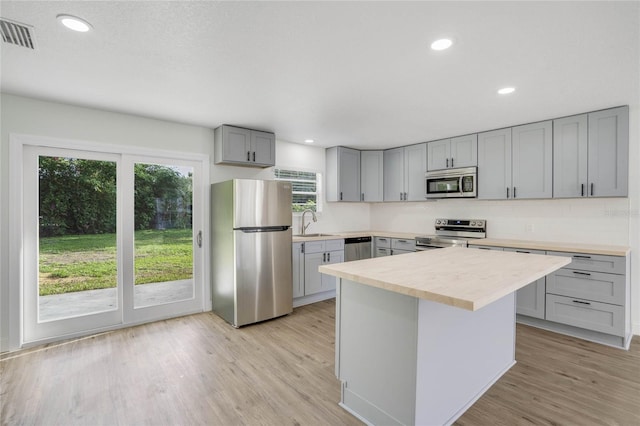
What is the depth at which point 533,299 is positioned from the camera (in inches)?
136

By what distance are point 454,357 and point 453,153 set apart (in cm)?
336

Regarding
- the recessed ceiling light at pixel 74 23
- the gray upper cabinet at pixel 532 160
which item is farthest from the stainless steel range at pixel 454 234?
the recessed ceiling light at pixel 74 23

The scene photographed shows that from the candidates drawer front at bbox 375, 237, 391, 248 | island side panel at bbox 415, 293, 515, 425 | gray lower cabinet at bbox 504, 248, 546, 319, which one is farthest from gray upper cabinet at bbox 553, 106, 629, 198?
drawer front at bbox 375, 237, 391, 248

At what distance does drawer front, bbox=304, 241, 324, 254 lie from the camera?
4.28 meters

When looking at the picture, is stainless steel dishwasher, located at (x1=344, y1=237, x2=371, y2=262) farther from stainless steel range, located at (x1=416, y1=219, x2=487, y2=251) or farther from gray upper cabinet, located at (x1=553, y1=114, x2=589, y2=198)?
gray upper cabinet, located at (x1=553, y1=114, x2=589, y2=198)

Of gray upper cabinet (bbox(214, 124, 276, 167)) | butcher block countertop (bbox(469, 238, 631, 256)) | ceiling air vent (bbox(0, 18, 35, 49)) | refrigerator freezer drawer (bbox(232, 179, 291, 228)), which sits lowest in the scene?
butcher block countertop (bbox(469, 238, 631, 256))

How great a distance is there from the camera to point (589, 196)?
3.31 meters

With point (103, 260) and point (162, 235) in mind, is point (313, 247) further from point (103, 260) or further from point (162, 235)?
point (103, 260)

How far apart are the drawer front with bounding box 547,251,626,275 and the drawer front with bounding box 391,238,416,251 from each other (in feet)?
5.88

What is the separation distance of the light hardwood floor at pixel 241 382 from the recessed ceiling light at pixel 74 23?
2.41 metres

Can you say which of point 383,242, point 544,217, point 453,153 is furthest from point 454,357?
Answer: point 453,153

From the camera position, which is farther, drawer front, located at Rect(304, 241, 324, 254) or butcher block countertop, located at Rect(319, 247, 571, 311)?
drawer front, located at Rect(304, 241, 324, 254)

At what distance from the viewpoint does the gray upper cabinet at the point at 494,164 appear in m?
3.94

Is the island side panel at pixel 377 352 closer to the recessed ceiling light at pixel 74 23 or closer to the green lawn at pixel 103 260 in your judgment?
the recessed ceiling light at pixel 74 23
